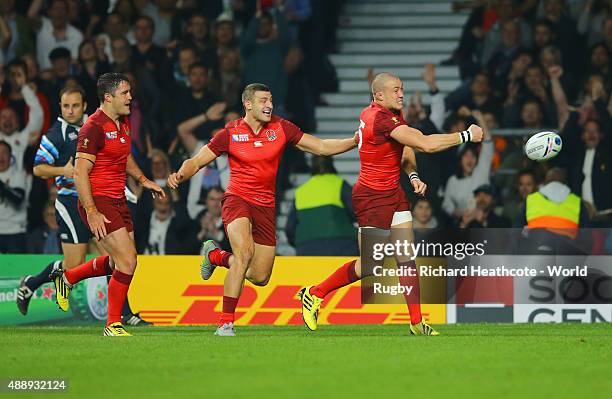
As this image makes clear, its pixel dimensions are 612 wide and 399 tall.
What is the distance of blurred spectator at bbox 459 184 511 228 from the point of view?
735 inches

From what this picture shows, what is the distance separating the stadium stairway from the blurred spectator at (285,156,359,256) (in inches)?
159

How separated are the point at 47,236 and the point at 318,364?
9634mm

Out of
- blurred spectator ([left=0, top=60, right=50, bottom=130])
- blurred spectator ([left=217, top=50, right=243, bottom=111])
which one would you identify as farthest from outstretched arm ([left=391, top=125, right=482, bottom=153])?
blurred spectator ([left=0, top=60, right=50, bottom=130])

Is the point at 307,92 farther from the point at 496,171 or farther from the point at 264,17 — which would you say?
the point at 496,171

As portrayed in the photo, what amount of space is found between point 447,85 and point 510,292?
6198mm

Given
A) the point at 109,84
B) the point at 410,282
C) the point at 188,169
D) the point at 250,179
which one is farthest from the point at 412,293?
the point at 109,84

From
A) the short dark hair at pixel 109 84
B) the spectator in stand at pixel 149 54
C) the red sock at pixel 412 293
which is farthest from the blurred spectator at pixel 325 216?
the spectator in stand at pixel 149 54

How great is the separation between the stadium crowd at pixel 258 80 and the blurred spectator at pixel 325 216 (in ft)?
0.19

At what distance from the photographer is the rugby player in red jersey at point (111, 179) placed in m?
13.3

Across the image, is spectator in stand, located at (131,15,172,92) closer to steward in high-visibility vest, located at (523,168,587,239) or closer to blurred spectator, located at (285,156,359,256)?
blurred spectator, located at (285,156,359,256)

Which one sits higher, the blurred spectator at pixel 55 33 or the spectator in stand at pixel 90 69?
the blurred spectator at pixel 55 33

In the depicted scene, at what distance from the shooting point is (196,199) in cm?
2008

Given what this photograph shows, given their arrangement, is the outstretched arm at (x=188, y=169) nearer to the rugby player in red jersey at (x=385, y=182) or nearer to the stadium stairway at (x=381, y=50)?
the rugby player in red jersey at (x=385, y=182)

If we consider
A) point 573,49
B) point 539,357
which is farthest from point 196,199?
point 539,357
